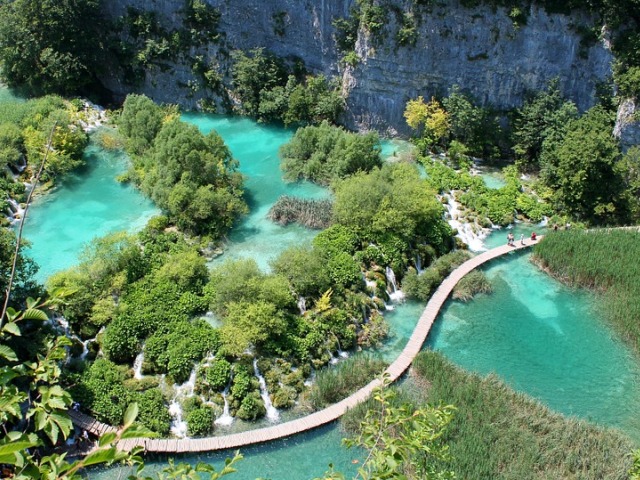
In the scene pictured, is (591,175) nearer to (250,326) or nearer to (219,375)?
(250,326)

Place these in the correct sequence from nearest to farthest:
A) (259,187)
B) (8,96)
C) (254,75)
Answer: (259,187), (254,75), (8,96)

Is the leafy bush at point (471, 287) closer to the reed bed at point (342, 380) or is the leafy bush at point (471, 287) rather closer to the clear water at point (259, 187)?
the reed bed at point (342, 380)

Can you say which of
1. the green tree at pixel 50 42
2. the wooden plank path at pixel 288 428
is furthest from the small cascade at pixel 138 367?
the green tree at pixel 50 42

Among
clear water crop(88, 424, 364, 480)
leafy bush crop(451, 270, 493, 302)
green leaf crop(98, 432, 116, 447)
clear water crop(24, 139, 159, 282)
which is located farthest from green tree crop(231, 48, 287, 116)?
green leaf crop(98, 432, 116, 447)

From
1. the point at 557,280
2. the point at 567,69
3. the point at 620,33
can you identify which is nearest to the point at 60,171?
the point at 557,280

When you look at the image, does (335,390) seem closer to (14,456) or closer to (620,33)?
(14,456)

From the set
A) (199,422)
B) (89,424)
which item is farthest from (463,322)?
(89,424)
